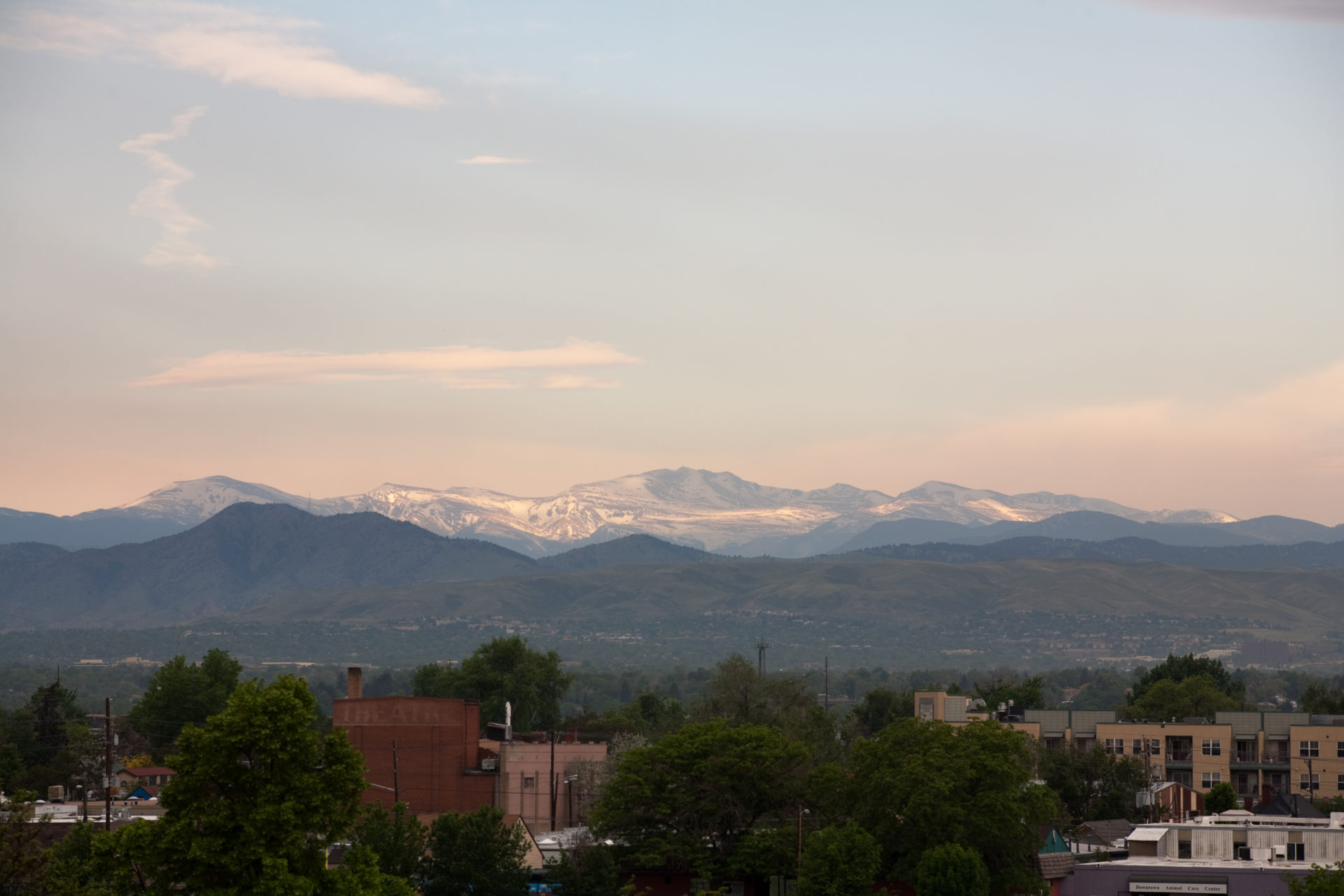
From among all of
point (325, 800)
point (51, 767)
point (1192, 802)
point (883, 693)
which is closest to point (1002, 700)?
point (883, 693)

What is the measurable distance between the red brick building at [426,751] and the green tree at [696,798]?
61.4ft

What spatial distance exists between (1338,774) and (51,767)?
99.7m

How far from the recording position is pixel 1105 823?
317 ft

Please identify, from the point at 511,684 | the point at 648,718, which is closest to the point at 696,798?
the point at 511,684

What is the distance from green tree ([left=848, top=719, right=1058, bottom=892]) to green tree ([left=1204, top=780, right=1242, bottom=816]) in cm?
3337

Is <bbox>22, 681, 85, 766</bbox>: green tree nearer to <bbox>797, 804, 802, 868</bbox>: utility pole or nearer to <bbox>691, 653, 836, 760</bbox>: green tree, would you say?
<bbox>691, 653, 836, 760</bbox>: green tree

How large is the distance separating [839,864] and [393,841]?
60.8 ft

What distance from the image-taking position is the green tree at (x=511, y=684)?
15588 cm

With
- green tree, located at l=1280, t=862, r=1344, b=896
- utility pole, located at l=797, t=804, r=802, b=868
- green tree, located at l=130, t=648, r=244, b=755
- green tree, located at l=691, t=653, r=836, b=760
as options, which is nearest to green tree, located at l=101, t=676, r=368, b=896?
utility pole, located at l=797, t=804, r=802, b=868

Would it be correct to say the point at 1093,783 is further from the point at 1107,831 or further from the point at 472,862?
the point at 472,862

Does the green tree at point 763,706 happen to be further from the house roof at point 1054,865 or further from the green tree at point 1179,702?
the house roof at point 1054,865

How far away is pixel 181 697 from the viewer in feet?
528

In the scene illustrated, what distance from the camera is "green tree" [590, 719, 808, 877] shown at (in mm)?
78625

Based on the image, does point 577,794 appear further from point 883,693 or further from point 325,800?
point 883,693
